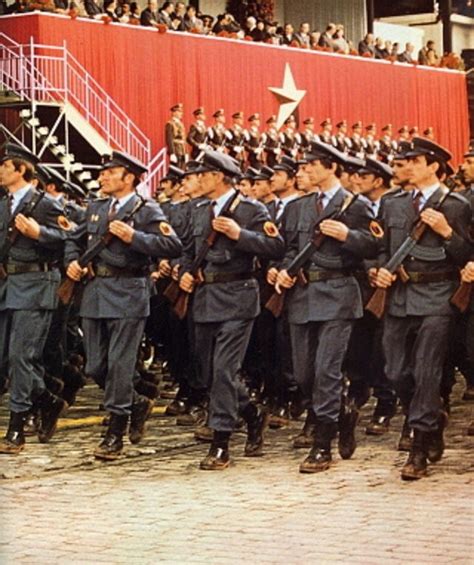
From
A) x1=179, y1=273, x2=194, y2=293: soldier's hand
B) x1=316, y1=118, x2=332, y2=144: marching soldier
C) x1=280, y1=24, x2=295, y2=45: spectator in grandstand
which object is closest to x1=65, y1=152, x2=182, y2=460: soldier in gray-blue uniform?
x1=179, y1=273, x2=194, y2=293: soldier's hand

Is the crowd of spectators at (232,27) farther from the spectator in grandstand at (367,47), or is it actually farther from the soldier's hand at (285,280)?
the soldier's hand at (285,280)

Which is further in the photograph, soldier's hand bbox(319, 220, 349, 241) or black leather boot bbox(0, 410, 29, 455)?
black leather boot bbox(0, 410, 29, 455)

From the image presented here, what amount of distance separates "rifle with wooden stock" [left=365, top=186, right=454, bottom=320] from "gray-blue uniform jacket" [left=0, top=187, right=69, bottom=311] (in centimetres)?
240

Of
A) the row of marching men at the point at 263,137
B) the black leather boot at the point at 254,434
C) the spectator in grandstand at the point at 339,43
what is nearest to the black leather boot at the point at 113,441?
the black leather boot at the point at 254,434

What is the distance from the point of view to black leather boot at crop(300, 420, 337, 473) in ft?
32.5

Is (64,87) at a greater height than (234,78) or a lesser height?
lesser

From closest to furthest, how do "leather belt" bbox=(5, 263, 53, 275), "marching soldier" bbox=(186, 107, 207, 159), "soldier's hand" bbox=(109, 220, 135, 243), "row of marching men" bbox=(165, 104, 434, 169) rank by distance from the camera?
"soldier's hand" bbox=(109, 220, 135, 243) < "leather belt" bbox=(5, 263, 53, 275) < "row of marching men" bbox=(165, 104, 434, 169) < "marching soldier" bbox=(186, 107, 207, 159)

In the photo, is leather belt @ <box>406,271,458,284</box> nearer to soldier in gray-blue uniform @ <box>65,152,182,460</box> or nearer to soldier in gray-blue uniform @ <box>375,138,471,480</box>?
soldier in gray-blue uniform @ <box>375,138,471,480</box>

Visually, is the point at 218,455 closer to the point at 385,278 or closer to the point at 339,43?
the point at 385,278

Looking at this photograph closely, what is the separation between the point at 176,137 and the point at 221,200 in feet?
54.6

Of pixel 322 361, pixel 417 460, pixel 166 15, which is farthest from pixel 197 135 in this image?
pixel 417 460

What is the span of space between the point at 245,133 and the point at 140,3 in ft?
14.5

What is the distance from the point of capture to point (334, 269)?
1020cm

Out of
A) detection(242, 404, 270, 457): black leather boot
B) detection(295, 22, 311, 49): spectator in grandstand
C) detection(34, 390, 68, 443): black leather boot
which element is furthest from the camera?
detection(295, 22, 311, 49): spectator in grandstand
